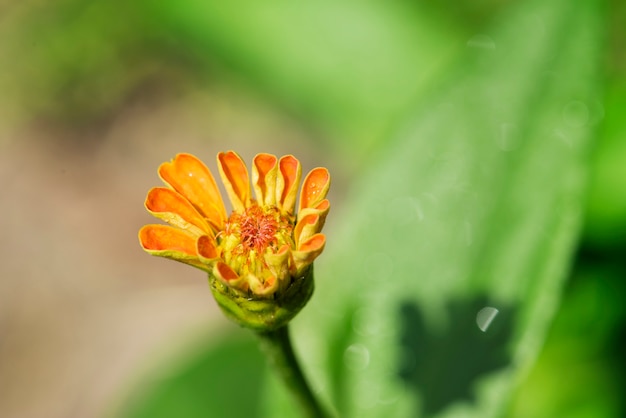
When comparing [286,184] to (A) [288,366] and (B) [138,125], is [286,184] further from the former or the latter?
(B) [138,125]

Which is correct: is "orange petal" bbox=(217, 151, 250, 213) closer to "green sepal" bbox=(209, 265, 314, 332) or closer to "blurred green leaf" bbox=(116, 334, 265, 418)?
"green sepal" bbox=(209, 265, 314, 332)

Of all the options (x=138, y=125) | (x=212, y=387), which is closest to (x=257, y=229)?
(x=212, y=387)

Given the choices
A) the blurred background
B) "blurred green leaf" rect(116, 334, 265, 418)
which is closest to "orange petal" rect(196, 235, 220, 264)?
"blurred green leaf" rect(116, 334, 265, 418)

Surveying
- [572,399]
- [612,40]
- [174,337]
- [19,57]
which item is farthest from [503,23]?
[19,57]

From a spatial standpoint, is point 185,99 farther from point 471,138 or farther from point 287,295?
point 287,295

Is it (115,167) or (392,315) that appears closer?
(392,315)
